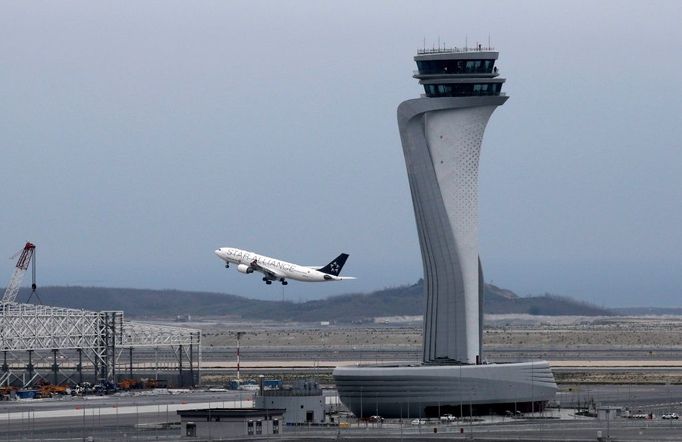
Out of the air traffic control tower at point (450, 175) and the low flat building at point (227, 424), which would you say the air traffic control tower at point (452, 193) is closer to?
the air traffic control tower at point (450, 175)

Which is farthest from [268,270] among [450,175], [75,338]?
[450,175]

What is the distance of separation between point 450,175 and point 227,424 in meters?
31.6

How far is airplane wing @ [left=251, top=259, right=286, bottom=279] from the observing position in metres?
196

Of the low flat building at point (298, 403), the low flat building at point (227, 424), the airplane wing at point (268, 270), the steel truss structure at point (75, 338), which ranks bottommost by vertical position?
the low flat building at point (227, 424)

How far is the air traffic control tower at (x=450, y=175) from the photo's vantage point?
136375mm

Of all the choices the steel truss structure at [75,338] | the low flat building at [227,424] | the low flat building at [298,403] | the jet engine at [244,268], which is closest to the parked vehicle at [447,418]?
the low flat building at [298,403]

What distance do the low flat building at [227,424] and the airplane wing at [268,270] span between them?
80.8 metres

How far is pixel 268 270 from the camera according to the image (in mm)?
197125

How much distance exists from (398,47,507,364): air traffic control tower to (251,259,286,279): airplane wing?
196 feet

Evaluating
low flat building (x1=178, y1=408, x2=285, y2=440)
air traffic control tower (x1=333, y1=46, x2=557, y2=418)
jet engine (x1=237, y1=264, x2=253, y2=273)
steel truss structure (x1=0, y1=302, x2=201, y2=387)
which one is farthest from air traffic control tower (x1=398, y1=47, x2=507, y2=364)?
jet engine (x1=237, y1=264, x2=253, y2=273)

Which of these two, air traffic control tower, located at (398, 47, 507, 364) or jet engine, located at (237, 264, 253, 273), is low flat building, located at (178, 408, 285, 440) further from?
jet engine, located at (237, 264, 253, 273)

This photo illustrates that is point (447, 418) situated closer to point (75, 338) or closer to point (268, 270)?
point (75, 338)

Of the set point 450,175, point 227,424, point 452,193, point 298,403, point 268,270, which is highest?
point 450,175

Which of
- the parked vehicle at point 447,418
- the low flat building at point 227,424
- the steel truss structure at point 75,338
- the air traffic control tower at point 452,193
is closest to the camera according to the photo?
the low flat building at point 227,424
